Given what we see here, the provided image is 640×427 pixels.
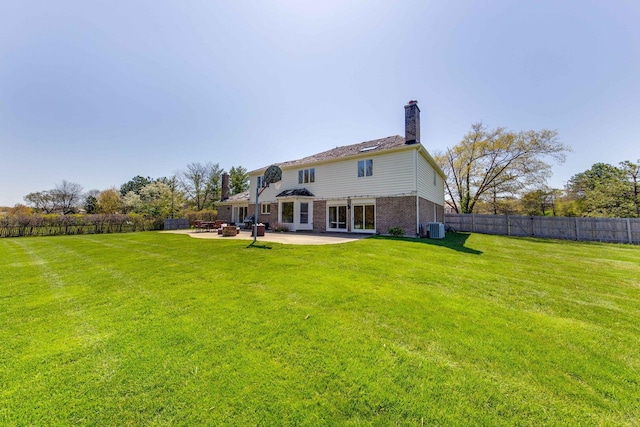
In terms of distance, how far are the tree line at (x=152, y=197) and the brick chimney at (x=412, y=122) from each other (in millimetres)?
24656

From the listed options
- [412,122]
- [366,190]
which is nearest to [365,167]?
[366,190]

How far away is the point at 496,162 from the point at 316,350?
30131 millimetres


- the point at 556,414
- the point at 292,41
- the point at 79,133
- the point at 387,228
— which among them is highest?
the point at 292,41

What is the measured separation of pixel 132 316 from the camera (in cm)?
358

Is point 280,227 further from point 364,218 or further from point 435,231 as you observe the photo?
point 435,231

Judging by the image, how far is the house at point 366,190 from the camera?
14.2 metres

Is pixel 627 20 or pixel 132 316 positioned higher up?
pixel 627 20

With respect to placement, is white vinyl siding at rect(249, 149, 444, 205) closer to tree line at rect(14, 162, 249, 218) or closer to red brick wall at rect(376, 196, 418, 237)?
red brick wall at rect(376, 196, 418, 237)

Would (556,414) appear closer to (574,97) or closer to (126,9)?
(126,9)

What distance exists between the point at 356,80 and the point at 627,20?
11.4 metres

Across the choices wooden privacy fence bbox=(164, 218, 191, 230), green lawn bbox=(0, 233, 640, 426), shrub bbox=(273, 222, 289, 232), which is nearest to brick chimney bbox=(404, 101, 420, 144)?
shrub bbox=(273, 222, 289, 232)

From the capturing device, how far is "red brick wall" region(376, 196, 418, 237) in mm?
13914

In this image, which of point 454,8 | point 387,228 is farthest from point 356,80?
point 387,228

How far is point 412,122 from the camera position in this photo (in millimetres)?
14828
